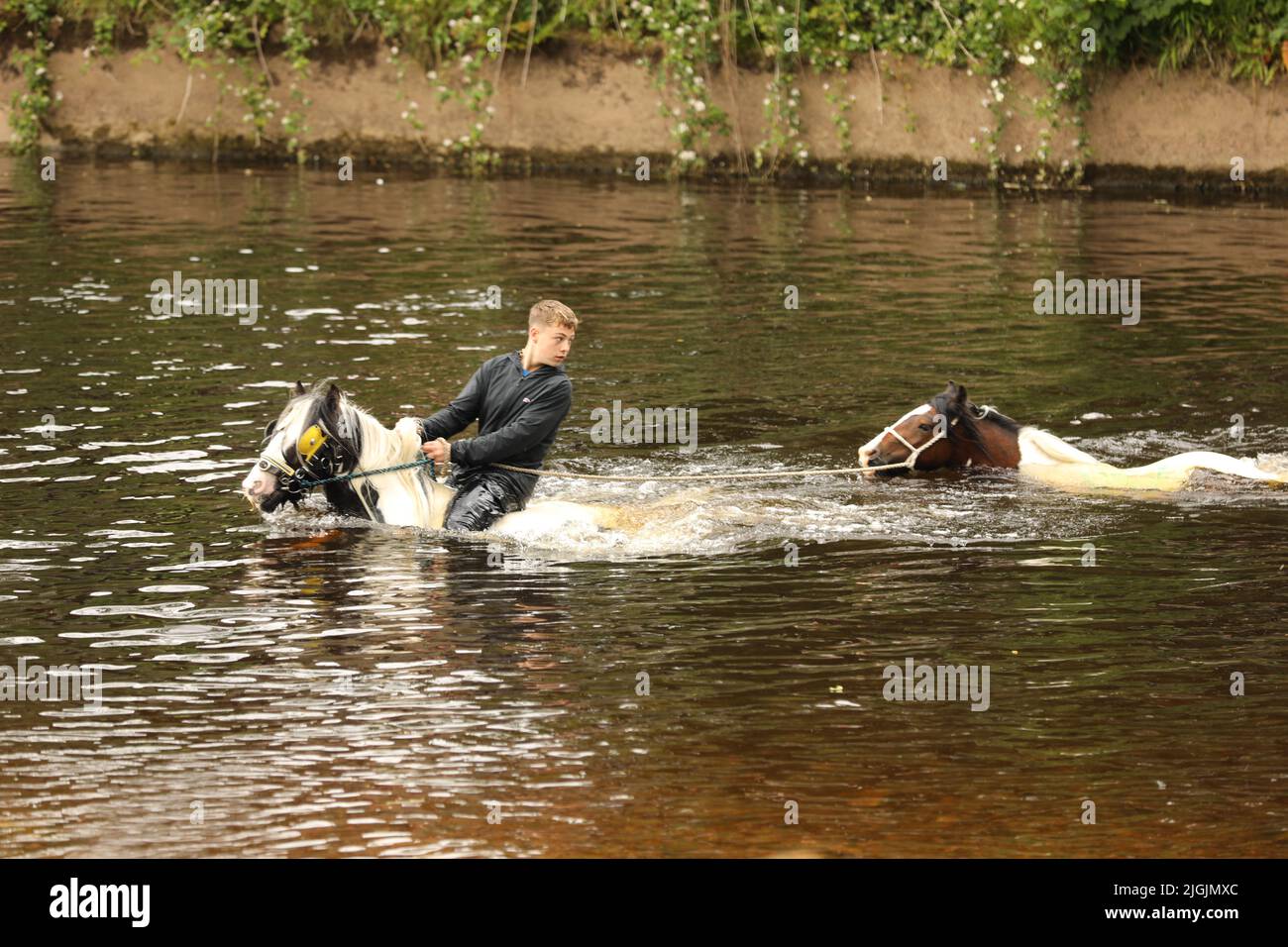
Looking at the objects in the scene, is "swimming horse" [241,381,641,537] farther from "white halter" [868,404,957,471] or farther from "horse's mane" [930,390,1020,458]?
"horse's mane" [930,390,1020,458]

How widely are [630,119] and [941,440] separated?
18.1 meters

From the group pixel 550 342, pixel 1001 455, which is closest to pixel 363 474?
pixel 550 342

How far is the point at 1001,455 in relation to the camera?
511 inches

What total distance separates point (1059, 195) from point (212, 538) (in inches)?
761

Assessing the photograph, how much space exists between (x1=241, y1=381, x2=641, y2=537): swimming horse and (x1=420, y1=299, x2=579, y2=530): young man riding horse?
0.15 meters

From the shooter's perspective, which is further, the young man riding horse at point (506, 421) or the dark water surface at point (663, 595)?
the young man riding horse at point (506, 421)

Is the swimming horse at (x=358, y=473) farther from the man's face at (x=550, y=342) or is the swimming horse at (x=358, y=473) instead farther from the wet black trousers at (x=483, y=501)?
the man's face at (x=550, y=342)

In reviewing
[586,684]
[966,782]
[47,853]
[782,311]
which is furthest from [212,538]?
[782,311]

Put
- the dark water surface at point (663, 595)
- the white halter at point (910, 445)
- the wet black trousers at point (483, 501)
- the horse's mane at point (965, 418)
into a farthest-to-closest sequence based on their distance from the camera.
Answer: the horse's mane at point (965, 418) < the white halter at point (910, 445) < the wet black trousers at point (483, 501) < the dark water surface at point (663, 595)

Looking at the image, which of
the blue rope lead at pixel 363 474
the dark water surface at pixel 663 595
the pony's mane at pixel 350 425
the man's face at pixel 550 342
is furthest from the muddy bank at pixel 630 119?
the pony's mane at pixel 350 425

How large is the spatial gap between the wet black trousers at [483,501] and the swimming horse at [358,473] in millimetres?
64

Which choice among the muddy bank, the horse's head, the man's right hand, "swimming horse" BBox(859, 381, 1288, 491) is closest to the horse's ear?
the horse's head

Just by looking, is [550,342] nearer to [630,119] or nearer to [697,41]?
[697,41]

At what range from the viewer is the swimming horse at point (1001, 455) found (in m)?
12.7
